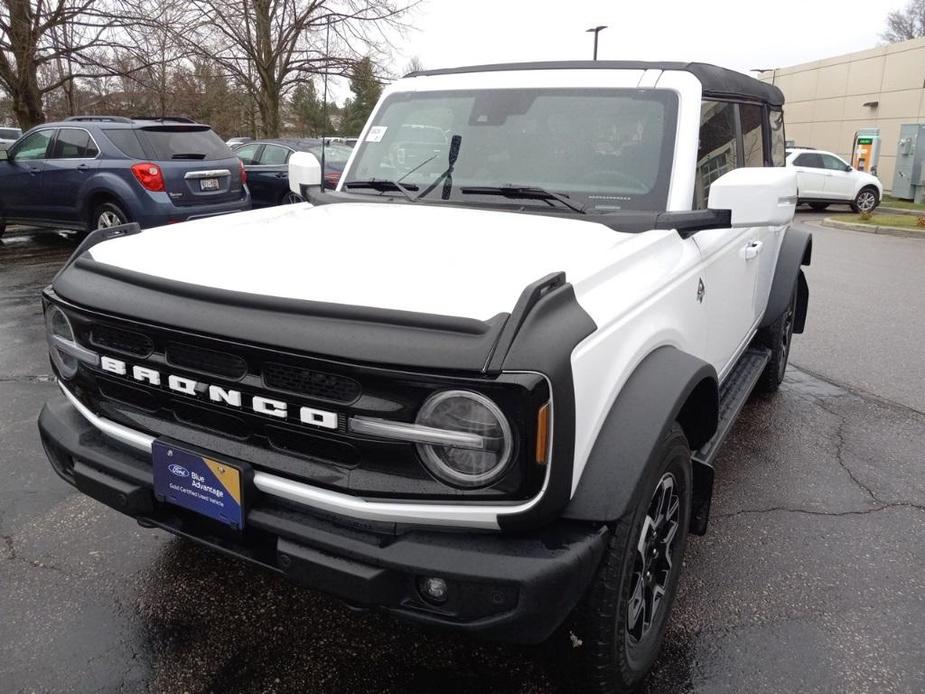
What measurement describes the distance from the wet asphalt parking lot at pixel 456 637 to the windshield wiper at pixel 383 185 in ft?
5.71

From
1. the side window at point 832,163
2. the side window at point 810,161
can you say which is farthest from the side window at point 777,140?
the side window at point 832,163

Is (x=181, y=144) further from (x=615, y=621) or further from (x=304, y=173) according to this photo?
(x=615, y=621)

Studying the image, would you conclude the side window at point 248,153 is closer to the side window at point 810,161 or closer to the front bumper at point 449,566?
the front bumper at point 449,566

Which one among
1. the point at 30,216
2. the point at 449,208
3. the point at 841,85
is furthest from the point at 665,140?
the point at 841,85

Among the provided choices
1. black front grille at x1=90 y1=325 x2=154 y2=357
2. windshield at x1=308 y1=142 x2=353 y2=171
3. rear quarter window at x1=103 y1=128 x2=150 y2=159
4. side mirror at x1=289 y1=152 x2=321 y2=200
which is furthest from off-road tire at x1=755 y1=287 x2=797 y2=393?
windshield at x1=308 y1=142 x2=353 y2=171

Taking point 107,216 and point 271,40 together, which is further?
point 271,40

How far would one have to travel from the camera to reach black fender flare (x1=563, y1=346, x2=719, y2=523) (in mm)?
1861

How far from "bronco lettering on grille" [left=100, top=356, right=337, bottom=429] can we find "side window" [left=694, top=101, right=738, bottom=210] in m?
1.87

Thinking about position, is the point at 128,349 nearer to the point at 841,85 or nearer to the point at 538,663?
the point at 538,663

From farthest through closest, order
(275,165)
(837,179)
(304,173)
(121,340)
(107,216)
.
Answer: (837,179), (275,165), (107,216), (304,173), (121,340)

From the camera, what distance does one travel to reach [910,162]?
20797 millimetres

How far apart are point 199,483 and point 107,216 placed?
28.1ft

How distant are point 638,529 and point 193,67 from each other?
90.2ft

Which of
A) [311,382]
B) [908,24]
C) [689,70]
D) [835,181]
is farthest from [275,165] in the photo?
[908,24]
